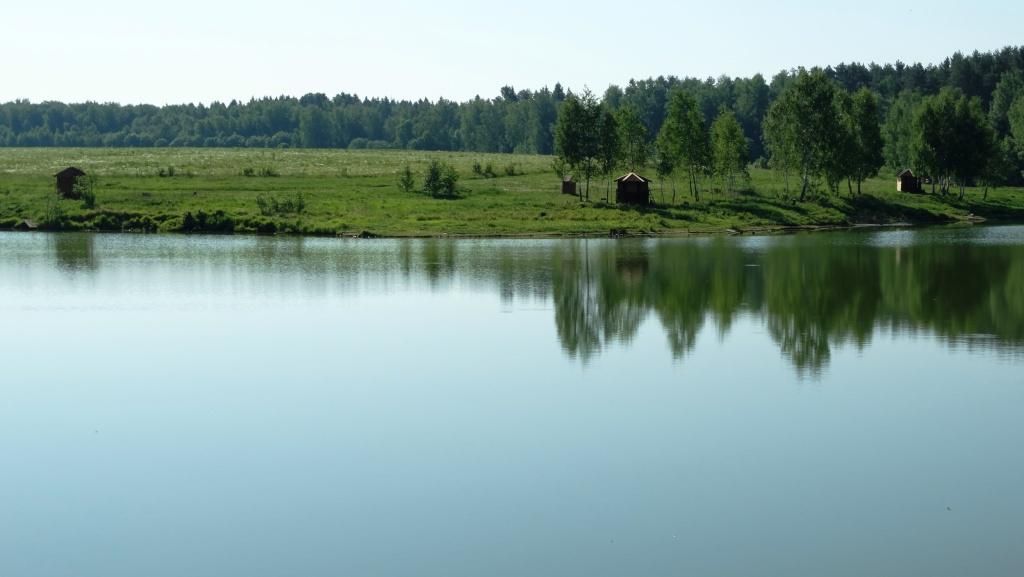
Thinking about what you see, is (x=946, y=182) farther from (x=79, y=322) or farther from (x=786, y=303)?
(x=79, y=322)

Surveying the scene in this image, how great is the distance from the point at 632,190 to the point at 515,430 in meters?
68.7

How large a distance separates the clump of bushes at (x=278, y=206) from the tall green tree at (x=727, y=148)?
109 ft

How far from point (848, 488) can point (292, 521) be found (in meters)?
8.56

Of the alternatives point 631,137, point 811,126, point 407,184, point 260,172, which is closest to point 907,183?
point 811,126

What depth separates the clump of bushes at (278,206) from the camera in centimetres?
8431

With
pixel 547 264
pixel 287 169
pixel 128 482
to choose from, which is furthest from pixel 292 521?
pixel 287 169

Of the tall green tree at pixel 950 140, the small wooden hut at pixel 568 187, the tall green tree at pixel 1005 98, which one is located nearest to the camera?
the small wooden hut at pixel 568 187

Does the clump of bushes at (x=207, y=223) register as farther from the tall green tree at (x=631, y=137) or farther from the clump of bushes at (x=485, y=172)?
the clump of bushes at (x=485, y=172)

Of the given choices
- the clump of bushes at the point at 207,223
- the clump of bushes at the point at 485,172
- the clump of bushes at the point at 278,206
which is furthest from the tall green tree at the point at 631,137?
the clump of bushes at the point at 207,223

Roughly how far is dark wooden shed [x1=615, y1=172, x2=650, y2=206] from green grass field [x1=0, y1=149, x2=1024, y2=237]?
4.94 feet

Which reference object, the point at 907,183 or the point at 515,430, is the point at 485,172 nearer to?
the point at 907,183

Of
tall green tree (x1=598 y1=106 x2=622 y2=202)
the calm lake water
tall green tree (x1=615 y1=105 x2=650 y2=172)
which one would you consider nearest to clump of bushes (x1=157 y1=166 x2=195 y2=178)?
tall green tree (x1=598 y1=106 x2=622 y2=202)

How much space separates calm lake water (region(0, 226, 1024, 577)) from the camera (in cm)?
1579

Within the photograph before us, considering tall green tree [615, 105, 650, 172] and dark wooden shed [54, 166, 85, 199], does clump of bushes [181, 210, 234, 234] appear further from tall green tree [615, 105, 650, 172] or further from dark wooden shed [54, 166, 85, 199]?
Answer: tall green tree [615, 105, 650, 172]
